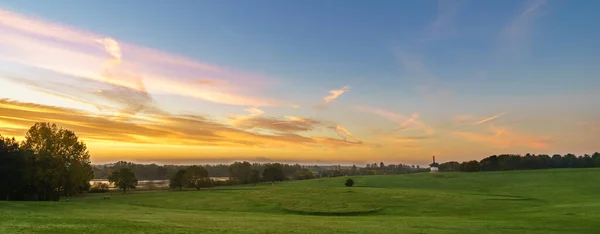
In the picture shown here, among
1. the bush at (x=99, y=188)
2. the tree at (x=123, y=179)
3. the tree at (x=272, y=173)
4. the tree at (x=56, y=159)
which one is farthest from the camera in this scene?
A: the tree at (x=272, y=173)

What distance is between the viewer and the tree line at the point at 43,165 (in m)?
56.8

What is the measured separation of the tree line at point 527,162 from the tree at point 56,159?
153 m

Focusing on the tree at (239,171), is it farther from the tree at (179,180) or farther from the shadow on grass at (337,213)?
the shadow on grass at (337,213)

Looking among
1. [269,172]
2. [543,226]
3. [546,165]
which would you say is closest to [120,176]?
[269,172]

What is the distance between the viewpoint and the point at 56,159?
68312 millimetres

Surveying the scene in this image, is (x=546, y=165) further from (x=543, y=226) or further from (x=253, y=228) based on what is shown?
(x=253, y=228)

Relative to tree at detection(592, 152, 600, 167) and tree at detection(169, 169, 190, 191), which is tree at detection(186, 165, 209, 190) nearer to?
tree at detection(169, 169, 190, 191)

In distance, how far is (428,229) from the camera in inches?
1121

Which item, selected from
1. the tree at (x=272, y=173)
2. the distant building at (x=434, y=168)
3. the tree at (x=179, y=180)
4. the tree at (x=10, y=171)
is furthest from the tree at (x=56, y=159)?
the distant building at (x=434, y=168)

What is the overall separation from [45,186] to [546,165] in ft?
651

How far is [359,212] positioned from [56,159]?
55.0 metres

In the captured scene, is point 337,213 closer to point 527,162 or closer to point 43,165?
point 43,165

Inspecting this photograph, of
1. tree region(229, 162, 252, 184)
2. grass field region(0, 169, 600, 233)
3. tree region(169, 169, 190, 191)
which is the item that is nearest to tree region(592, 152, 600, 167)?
grass field region(0, 169, 600, 233)

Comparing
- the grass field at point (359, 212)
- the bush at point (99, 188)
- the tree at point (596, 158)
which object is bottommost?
the bush at point (99, 188)
